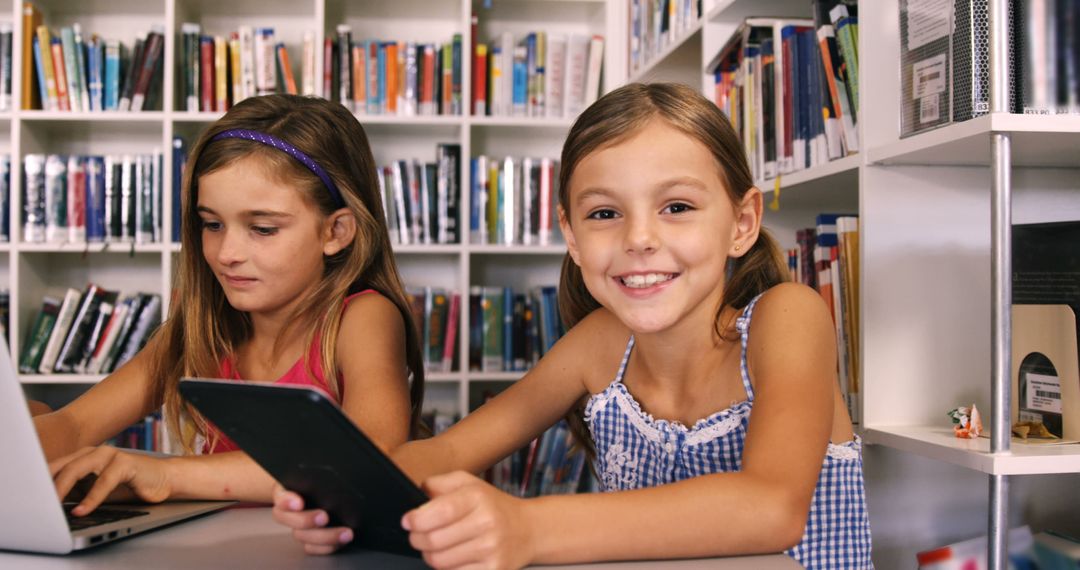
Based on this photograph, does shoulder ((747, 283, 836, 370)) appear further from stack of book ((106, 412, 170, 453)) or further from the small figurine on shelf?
stack of book ((106, 412, 170, 453))

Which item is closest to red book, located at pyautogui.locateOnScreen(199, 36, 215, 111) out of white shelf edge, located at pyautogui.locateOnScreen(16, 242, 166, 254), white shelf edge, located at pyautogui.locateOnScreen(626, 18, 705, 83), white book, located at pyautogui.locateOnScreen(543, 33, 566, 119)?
white shelf edge, located at pyautogui.locateOnScreen(16, 242, 166, 254)

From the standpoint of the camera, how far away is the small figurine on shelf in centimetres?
127

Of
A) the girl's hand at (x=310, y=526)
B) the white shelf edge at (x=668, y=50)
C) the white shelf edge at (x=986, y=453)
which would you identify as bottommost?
the white shelf edge at (x=986, y=453)

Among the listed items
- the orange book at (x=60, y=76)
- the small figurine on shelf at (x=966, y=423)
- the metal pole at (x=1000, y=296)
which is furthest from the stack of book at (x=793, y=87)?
the orange book at (x=60, y=76)

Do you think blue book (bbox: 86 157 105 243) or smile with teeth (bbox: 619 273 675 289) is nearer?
smile with teeth (bbox: 619 273 675 289)

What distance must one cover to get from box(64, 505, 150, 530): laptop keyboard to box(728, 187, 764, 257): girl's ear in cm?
71

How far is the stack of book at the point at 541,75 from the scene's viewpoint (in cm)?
326

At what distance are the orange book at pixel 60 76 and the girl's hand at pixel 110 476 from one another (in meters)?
2.54

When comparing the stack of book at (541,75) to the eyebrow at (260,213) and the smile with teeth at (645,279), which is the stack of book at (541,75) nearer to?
the eyebrow at (260,213)

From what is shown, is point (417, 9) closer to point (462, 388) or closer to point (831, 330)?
point (462, 388)

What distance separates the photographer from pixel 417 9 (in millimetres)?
3326

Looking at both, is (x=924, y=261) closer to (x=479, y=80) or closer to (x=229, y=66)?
(x=479, y=80)

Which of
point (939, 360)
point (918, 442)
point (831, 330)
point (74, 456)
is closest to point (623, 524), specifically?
point (831, 330)

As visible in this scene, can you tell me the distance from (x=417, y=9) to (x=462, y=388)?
135cm
